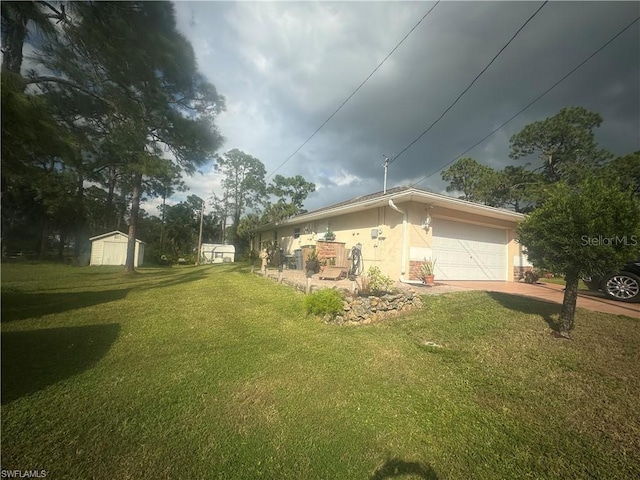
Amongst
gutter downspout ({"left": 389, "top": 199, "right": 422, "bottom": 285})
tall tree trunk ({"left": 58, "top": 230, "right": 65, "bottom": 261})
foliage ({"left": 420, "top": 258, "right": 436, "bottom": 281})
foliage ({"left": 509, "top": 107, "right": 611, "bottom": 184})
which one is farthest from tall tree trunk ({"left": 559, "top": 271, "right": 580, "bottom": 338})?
tall tree trunk ({"left": 58, "top": 230, "right": 65, "bottom": 261})

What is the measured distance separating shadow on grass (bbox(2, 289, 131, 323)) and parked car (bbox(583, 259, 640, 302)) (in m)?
11.5

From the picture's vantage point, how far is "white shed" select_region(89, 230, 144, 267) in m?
18.4

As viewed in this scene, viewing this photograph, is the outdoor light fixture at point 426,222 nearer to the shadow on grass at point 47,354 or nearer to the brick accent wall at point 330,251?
the brick accent wall at point 330,251

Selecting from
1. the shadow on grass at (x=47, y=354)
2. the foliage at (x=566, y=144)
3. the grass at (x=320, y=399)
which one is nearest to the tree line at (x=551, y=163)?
the foliage at (x=566, y=144)

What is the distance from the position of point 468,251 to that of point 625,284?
413 cm

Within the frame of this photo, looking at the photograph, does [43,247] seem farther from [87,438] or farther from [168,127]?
[87,438]

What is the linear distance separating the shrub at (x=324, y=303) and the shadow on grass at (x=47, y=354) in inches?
126

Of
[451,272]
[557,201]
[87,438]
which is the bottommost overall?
[87,438]

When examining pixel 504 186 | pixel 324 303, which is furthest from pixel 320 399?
pixel 504 186

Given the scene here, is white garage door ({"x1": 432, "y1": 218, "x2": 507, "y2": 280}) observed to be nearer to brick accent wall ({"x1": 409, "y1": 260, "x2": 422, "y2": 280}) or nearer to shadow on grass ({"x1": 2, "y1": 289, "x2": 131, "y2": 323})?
brick accent wall ({"x1": 409, "y1": 260, "x2": 422, "y2": 280})

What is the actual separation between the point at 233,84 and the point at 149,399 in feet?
29.2

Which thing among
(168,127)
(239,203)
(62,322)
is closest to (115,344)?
(62,322)

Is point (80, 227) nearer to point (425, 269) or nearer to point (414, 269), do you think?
point (414, 269)

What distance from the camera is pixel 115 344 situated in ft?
11.9
